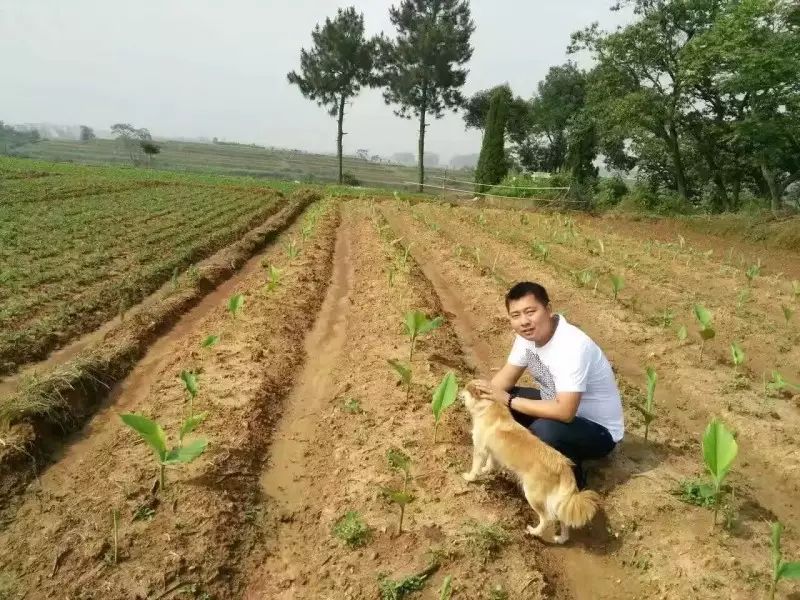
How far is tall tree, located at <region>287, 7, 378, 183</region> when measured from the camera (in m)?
37.9

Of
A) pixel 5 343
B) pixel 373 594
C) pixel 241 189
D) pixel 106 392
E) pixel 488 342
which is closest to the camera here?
pixel 373 594

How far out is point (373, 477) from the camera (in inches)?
149

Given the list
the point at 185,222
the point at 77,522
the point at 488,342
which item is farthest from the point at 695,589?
the point at 185,222

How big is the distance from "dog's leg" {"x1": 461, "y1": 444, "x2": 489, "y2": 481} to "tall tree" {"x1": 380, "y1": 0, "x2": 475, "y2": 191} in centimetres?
3298

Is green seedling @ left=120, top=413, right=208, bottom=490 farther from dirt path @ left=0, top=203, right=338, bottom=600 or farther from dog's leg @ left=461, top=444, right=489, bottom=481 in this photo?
dog's leg @ left=461, top=444, right=489, bottom=481

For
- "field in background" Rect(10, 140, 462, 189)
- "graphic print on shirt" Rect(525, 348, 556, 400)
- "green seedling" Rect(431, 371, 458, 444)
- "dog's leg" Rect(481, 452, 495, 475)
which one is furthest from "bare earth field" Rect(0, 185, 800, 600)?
"field in background" Rect(10, 140, 462, 189)

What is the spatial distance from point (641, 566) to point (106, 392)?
4.66 metres

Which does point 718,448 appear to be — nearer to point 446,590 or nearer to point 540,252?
point 446,590

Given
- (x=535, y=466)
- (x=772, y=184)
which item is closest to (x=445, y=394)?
(x=535, y=466)

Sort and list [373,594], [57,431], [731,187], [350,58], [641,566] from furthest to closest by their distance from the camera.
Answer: [350,58] < [731,187] < [57,431] < [641,566] < [373,594]

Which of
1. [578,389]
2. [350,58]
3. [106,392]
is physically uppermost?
[350,58]

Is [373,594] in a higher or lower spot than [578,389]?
lower

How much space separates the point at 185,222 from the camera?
1462cm

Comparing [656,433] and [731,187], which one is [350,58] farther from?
[656,433]
